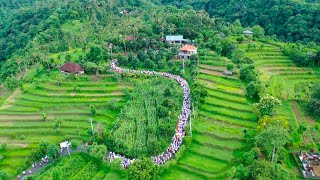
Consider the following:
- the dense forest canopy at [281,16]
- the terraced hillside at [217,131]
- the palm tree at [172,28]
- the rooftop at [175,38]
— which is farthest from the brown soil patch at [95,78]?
the dense forest canopy at [281,16]

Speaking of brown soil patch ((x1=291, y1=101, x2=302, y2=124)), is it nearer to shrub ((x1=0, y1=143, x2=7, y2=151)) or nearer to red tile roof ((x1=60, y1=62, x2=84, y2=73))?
red tile roof ((x1=60, y1=62, x2=84, y2=73))

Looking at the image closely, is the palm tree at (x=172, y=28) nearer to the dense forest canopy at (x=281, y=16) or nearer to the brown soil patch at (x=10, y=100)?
the brown soil patch at (x=10, y=100)

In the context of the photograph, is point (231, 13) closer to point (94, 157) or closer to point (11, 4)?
point (94, 157)

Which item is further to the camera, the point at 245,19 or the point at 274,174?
the point at 245,19

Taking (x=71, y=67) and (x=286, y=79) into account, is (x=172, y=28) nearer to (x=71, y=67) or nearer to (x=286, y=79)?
(x=71, y=67)

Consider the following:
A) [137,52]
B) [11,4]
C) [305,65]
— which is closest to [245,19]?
[305,65]

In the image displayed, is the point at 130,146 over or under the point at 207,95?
under

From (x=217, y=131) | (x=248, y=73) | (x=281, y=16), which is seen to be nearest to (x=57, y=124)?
(x=217, y=131)
